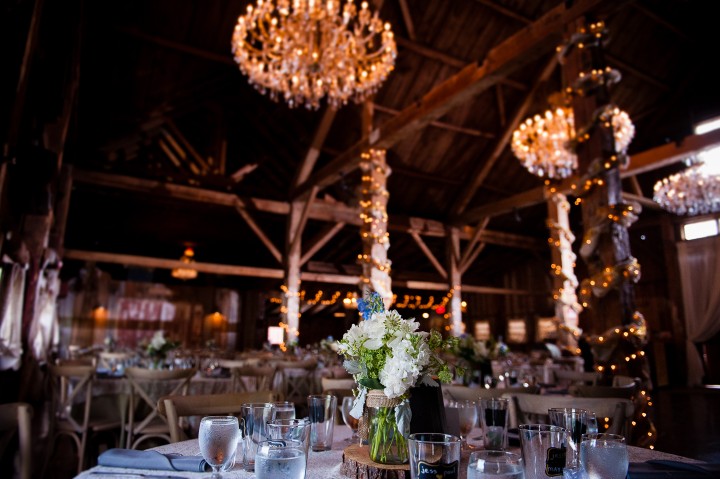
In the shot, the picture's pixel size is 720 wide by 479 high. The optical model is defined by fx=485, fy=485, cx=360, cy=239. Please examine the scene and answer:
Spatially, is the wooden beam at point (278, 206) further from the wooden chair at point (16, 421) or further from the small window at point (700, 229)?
the wooden chair at point (16, 421)

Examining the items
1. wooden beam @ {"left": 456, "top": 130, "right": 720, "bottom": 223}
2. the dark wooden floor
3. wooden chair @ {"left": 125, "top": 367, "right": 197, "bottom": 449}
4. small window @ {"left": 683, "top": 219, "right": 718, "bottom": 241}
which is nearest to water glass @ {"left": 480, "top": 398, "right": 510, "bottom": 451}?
the dark wooden floor

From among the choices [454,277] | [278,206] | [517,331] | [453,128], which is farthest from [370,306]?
[517,331]

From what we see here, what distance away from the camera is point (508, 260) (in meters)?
16.2

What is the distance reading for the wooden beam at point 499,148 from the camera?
33.9 ft

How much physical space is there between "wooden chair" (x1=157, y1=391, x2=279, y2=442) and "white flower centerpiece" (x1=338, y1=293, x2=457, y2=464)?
2.89 feet

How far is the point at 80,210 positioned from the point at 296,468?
41.6 feet

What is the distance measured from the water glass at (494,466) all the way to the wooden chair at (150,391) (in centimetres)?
323

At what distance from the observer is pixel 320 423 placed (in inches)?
63.5

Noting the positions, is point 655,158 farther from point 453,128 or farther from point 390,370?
point 390,370

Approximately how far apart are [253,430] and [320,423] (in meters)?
0.31

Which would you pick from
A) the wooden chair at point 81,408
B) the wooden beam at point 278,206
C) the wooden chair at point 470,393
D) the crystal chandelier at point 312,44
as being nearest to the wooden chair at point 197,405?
the wooden chair at point 470,393

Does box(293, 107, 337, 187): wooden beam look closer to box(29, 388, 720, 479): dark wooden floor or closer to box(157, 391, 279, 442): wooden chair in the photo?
box(29, 388, 720, 479): dark wooden floor

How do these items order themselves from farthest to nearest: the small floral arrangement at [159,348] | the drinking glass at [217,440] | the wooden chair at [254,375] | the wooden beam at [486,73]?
the small floral arrangement at [159,348], the wooden beam at [486,73], the wooden chair at [254,375], the drinking glass at [217,440]

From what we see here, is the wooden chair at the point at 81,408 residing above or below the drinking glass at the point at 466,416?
below
